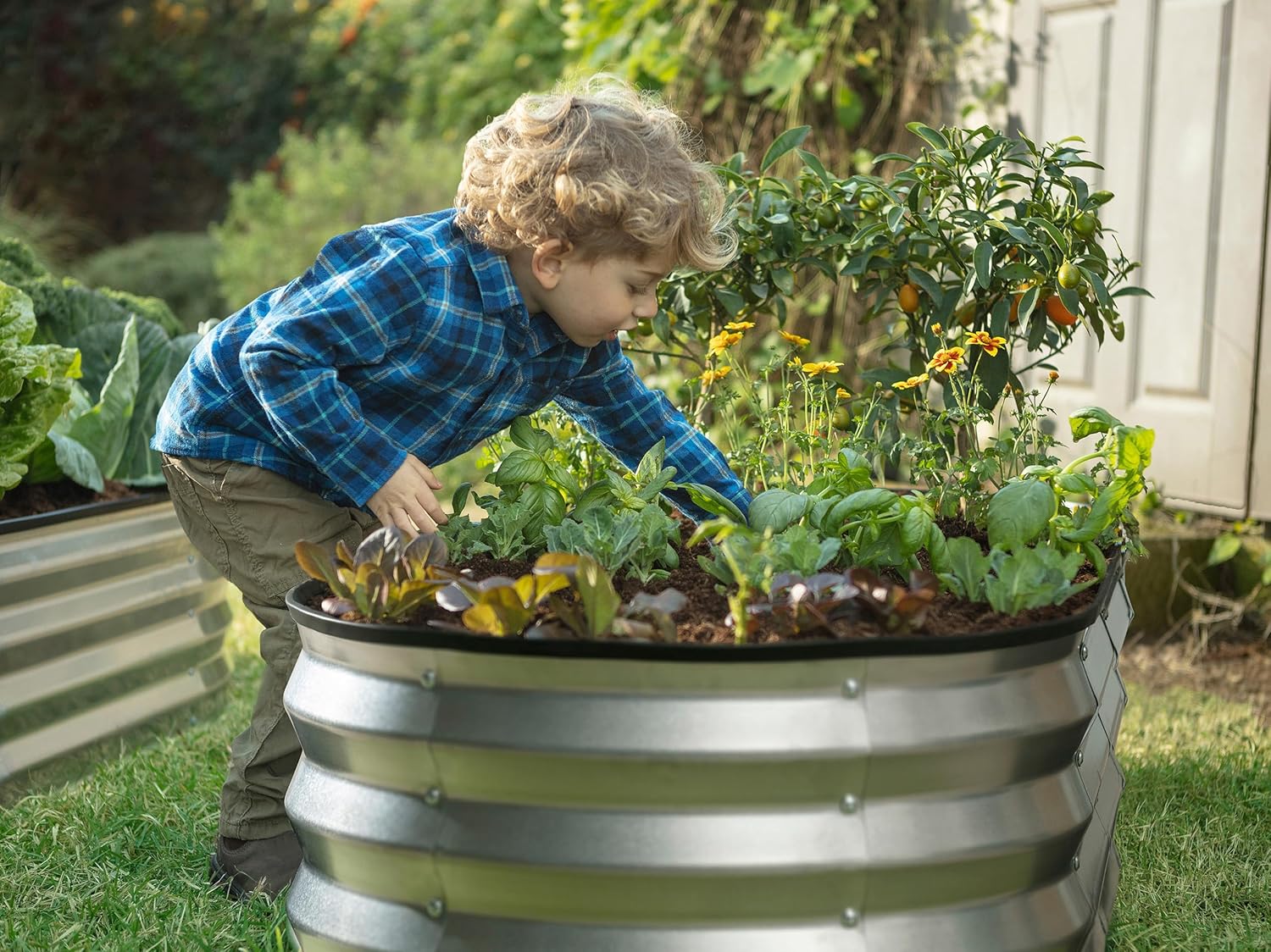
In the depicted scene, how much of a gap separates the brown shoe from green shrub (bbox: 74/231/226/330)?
7.29 meters

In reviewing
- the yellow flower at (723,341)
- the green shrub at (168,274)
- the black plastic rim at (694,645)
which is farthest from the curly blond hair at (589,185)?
the green shrub at (168,274)

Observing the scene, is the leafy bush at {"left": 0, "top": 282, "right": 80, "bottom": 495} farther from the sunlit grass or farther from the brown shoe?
the brown shoe

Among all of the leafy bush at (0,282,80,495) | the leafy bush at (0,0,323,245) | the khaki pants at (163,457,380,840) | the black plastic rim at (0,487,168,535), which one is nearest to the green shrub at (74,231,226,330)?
the leafy bush at (0,0,323,245)

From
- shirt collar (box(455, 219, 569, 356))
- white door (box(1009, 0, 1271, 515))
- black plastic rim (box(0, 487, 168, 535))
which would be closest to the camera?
shirt collar (box(455, 219, 569, 356))

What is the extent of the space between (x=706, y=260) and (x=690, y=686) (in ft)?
3.05

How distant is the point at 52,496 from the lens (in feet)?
9.55

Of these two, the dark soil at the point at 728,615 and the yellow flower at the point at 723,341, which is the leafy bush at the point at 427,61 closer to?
the yellow flower at the point at 723,341

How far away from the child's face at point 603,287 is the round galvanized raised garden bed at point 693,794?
2.42 ft

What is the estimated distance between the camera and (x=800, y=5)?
5.06 m

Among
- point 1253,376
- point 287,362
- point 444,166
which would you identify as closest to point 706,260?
point 287,362

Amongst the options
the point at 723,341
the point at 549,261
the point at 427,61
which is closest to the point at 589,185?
the point at 549,261

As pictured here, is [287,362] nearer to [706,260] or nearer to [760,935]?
[706,260]

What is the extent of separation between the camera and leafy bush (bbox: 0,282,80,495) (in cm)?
258

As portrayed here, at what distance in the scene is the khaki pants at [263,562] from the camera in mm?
2217
